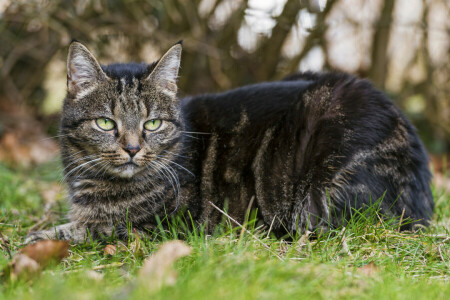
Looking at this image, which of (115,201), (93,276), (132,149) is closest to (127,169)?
(132,149)

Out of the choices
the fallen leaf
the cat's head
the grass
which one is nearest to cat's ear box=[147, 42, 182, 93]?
the cat's head

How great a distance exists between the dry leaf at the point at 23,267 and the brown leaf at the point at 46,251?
0.06 meters

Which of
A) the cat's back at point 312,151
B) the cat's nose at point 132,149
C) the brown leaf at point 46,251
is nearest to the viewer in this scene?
the brown leaf at point 46,251

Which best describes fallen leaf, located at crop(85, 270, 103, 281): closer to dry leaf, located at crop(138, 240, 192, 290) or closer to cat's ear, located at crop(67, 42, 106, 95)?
dry leaf, located at crop(138, 240, 192, 290)

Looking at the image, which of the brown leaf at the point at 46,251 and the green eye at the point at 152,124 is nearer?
the brown leaf at the point at 46,251

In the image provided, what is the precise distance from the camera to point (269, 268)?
5.93ft

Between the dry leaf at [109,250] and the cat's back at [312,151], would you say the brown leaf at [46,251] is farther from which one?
the cat's back at [312,151]

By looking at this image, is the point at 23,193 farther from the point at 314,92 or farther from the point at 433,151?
the point at 433,151

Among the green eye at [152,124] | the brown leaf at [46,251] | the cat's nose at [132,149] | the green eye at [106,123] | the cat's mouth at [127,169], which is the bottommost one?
the brown leaf at [46,251]

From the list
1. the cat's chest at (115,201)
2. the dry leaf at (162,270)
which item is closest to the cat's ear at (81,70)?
the cat's chest at (115,201)

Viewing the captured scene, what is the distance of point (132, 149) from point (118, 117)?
213 mm

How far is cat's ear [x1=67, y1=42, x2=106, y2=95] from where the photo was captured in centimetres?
262

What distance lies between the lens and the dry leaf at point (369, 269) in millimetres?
1994

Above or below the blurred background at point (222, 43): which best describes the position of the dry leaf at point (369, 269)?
below
